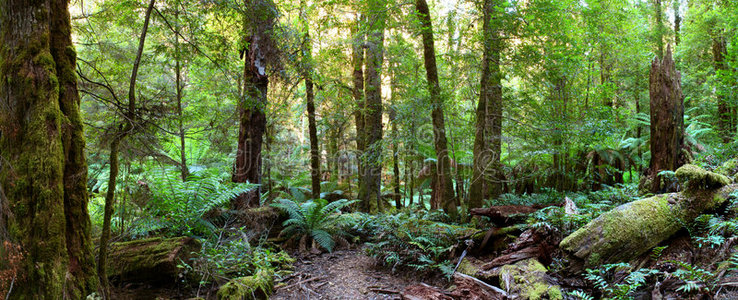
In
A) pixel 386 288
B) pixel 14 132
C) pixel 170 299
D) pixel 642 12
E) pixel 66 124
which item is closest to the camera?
pixel 14 132

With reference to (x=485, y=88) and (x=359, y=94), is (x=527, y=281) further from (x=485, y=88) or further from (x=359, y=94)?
(x=359, y=94)

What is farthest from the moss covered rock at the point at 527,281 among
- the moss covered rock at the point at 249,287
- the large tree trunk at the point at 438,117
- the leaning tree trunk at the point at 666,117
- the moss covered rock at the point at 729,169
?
the large tree trunk at the point at 438,117

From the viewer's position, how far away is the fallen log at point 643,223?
321 centimetres

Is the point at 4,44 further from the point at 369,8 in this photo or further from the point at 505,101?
the point at 505,101

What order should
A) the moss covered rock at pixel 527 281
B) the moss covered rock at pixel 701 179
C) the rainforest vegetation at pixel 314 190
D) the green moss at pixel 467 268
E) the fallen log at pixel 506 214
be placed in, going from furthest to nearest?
the fallen log at pixel 506 214, the green moss at pixel 467 268, the moss covered rock at pixel 701 179, the moss covered rock at pixel 527 281, the rainforest vegetation at pixel 314 190

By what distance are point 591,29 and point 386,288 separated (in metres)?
8.75

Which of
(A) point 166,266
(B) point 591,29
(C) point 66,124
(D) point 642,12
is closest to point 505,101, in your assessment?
(B) point 591,29

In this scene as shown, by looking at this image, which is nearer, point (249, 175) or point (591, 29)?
point (249, 175)

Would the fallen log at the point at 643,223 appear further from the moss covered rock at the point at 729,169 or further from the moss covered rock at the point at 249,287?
the moss covered rock at the point at 249,287

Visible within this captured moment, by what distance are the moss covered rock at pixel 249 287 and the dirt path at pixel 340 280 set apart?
216mm

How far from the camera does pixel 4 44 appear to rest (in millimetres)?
2227

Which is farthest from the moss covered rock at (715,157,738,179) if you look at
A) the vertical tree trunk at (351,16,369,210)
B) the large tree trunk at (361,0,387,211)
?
the vertical tree trunk at (351,16,369,210)

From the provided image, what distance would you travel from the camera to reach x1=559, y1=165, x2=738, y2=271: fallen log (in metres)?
3.21

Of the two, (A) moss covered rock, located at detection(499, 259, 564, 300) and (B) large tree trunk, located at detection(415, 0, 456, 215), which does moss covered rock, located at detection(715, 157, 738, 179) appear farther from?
(B) large tree trunk, located at detection(415, 0, 456, 215)
